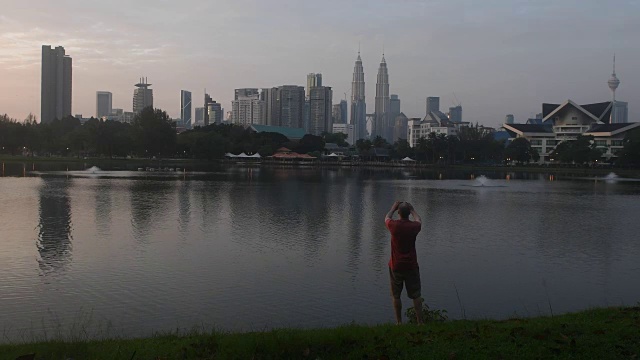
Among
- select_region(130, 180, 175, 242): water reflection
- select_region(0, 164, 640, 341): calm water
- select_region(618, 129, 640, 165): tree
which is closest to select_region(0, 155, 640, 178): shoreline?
select_region(618, 129, 640, 165): tree

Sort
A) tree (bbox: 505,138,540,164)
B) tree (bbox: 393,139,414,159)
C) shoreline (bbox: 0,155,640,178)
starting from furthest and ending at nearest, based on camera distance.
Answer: tree (bbox: 393,139,414,159) < tree (bbox: 505,138,540,164) < shoreline (bbox: 0,155,640,178)

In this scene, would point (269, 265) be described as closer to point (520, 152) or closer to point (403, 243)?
point (403, 243)

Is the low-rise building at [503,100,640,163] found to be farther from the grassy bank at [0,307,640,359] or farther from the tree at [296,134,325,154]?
the grassy bank at [0,307,640,359]

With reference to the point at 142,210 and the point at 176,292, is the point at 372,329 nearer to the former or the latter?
the point at 176,292

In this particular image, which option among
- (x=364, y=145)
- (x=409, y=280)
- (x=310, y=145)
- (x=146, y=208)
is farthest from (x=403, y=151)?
(x=409, y=280)

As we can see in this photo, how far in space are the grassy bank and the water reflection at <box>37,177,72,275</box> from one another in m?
8.11

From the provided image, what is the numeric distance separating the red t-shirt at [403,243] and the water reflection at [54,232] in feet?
30.3

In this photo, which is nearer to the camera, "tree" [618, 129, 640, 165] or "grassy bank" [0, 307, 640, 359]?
"grassy bank" [0, 307, 640, 359]

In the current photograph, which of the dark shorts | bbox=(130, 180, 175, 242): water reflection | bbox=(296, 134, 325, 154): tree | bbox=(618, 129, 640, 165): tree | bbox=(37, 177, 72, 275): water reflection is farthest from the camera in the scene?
bbox=(296, 134, 325, 154): tree

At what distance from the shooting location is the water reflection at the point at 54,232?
15.3m

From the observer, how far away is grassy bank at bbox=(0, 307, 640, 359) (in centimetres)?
652

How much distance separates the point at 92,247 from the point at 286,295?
7.82 metres

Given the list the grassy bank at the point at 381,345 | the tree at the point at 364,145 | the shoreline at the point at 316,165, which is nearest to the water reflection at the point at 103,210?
the grassy bank at the point at 381,345

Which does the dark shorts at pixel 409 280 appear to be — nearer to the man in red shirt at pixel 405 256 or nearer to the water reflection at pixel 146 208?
the man in red shirt at pixel 405 256
